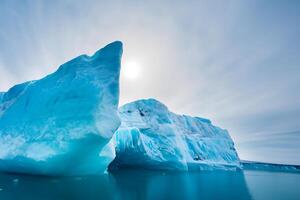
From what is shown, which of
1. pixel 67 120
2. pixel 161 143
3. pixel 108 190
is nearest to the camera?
pixel 108 190

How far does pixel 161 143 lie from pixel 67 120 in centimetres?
1343

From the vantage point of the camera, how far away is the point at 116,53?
1077cm

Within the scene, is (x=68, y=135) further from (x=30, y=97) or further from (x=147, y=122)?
(x=147, y=122)

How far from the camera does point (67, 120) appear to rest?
30.1 ft

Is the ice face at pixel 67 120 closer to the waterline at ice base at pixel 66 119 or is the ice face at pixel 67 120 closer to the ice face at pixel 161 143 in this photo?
the waterline at ice base at pixel 66 119

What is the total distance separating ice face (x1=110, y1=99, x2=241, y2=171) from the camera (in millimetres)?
17672

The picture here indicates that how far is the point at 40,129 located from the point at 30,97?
2.39 metres

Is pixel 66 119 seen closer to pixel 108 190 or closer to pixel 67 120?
pixel 67 120

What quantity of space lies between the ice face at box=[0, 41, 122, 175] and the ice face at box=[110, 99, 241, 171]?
21.3 feet

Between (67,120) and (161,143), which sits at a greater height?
(161,143)

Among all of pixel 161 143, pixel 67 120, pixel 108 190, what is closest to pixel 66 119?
pixel 67 120

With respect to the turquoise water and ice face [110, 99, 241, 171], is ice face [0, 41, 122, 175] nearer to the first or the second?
the turquoise water

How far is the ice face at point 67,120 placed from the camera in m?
8.68

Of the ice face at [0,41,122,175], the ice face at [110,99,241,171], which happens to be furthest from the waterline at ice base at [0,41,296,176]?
the ice face at [110,99,241,171]
